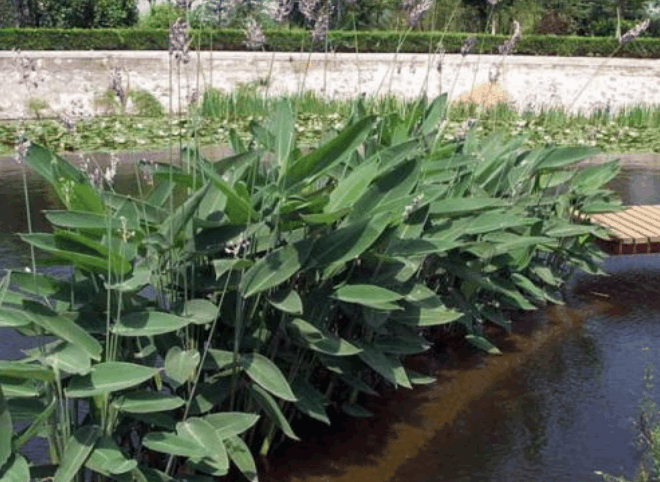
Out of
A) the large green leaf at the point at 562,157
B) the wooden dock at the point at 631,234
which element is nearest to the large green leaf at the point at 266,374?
the large green leaf at the point at 562,157

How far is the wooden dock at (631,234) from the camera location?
20.6 feet

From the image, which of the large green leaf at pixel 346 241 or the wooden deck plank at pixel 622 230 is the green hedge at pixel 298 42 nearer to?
the wooden deck plank at pixel 622 230

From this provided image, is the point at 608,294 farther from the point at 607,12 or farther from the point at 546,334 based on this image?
the point at 607,12

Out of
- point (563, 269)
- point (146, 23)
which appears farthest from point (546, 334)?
point (146, 23)

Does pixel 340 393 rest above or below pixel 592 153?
below

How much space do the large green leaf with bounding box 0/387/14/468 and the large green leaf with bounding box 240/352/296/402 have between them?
810mm

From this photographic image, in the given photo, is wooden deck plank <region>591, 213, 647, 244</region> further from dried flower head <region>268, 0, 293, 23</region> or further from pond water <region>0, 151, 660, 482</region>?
dried flower head <region>268, 0, 293, 23</region>

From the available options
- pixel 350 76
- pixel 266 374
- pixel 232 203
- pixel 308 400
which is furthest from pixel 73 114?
pixel 350 76

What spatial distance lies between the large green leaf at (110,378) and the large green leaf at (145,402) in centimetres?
11

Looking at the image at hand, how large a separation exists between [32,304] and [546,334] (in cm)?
303

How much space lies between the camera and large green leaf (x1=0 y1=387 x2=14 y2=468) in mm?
2494

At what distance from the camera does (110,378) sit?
2721 mm

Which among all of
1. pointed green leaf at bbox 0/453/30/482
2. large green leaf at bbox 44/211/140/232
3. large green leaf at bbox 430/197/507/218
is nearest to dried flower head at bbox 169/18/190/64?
large green leaf at bbox 44/211/140/232

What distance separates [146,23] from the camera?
22750 millimetres
